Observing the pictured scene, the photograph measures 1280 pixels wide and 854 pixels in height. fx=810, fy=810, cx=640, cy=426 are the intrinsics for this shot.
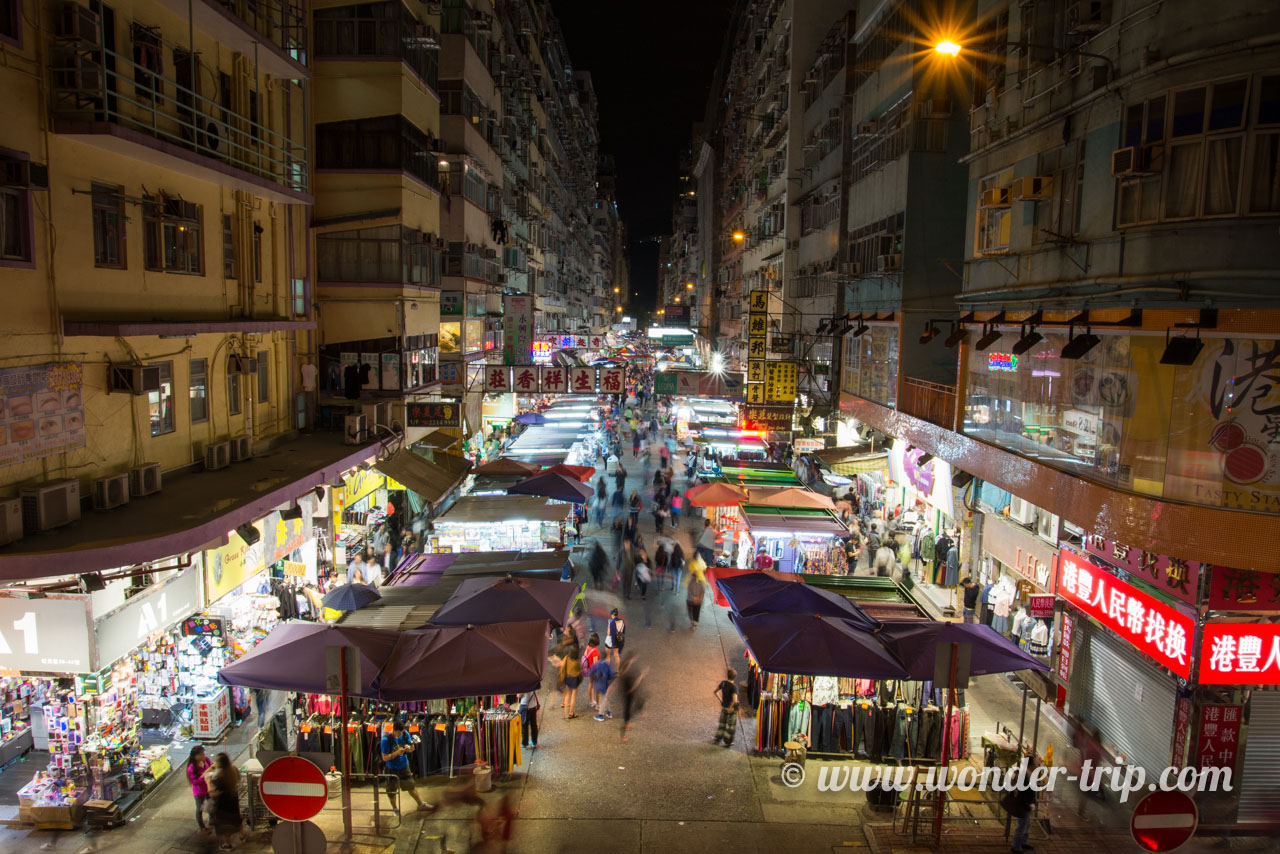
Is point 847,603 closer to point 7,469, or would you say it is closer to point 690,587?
point 690,587

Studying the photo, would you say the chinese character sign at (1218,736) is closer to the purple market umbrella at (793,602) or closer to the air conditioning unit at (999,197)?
the purple market umbrella at (793,602)

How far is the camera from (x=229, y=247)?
586 inches

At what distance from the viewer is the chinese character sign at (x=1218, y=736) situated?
33.5 feet

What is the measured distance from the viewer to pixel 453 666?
1028 centimetres

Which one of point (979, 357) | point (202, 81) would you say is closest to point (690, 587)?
point (979, 357)

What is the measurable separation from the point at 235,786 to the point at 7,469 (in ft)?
15.1

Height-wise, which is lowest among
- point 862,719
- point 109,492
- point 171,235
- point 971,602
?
point 862,719

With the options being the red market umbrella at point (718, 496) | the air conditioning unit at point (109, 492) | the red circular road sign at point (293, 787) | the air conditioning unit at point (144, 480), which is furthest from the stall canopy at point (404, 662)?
the red market umbrella at point (718, 496)

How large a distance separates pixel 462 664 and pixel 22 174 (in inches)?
302

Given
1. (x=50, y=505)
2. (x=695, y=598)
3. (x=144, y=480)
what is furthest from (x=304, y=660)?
(x=695, y=598)

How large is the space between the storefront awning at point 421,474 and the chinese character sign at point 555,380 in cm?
363

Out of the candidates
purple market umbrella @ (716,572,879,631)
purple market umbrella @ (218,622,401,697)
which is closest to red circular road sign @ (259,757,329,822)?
purple market umbrella @ (218,622,401,697)

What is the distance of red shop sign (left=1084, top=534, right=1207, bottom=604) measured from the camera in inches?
400

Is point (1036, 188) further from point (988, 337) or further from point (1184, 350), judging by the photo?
point (1184, 350)
